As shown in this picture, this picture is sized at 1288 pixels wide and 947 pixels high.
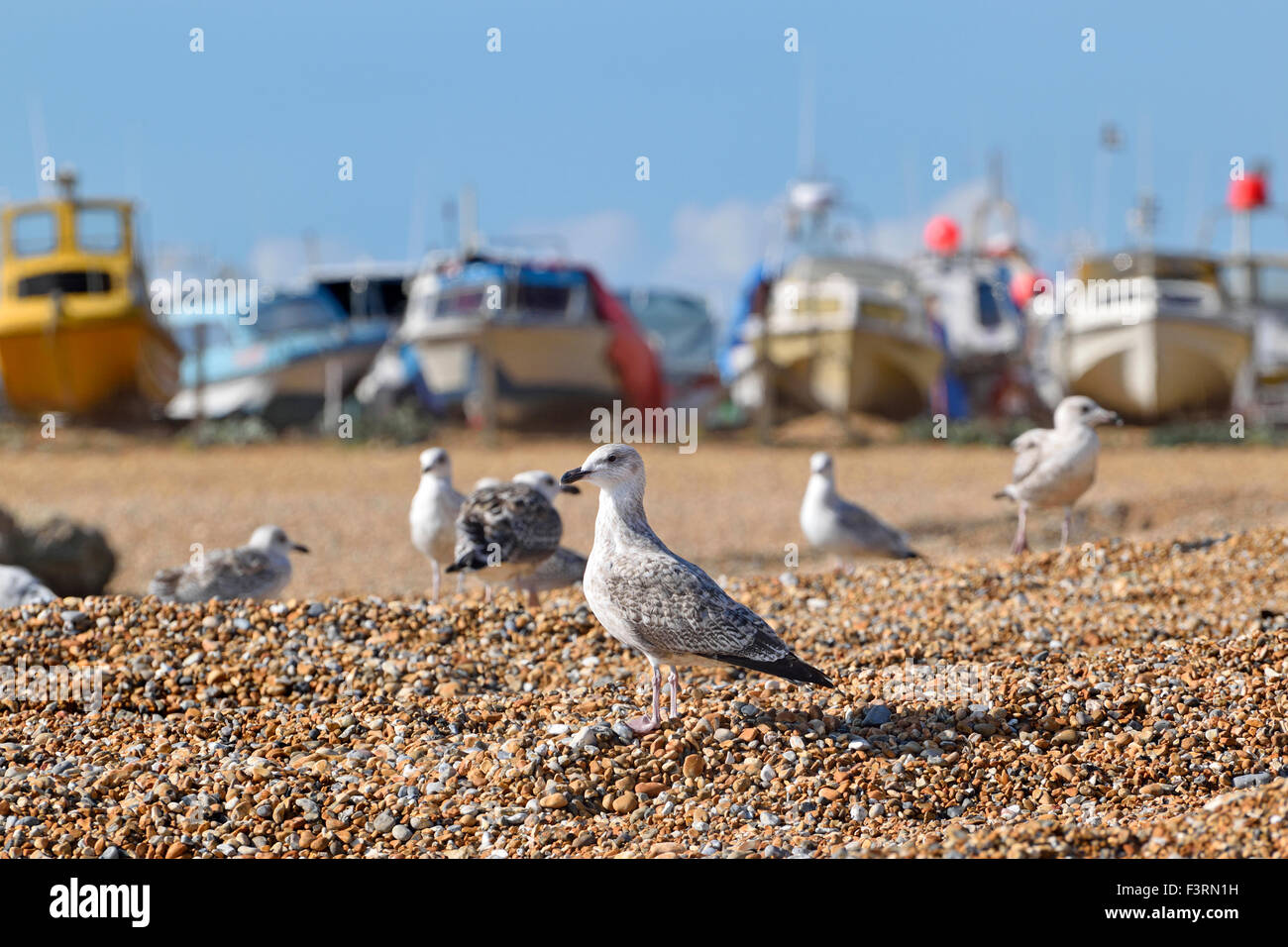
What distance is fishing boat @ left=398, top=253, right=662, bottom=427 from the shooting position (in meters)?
24.2

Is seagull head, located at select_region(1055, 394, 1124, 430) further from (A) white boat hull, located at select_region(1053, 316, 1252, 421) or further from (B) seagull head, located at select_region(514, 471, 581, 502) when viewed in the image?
(A) white boat hull, located at select_region(1053, 316, 1252, 421)

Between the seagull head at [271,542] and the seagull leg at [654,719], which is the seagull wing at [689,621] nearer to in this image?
the seagull leg at [654,719]

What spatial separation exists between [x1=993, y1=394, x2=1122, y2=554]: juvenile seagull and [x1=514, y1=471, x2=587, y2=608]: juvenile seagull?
3125mm

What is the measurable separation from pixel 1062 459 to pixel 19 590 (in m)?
6.31

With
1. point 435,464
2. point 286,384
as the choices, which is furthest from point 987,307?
point 435,464

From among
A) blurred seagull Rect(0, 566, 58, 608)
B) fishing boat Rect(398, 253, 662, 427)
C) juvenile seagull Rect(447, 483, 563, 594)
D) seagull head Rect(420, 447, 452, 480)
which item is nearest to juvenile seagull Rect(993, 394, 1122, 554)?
juvenile seagull Rect(447, 483, 563, 594)

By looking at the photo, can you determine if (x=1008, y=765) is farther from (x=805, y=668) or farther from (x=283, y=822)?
(x=283, y=822)

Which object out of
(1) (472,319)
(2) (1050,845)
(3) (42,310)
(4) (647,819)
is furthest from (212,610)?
(3) (42,310)

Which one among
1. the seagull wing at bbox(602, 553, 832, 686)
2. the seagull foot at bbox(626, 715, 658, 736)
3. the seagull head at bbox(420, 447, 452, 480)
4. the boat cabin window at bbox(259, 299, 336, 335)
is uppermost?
the boat cabin window at bbox(259, 299, 336, 335)

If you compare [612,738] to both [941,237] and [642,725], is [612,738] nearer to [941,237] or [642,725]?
[642,725]

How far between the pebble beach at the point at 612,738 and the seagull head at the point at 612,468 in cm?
96

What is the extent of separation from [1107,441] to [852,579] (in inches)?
633

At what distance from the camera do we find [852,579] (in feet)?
30.2

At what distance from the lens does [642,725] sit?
5.64 metres
